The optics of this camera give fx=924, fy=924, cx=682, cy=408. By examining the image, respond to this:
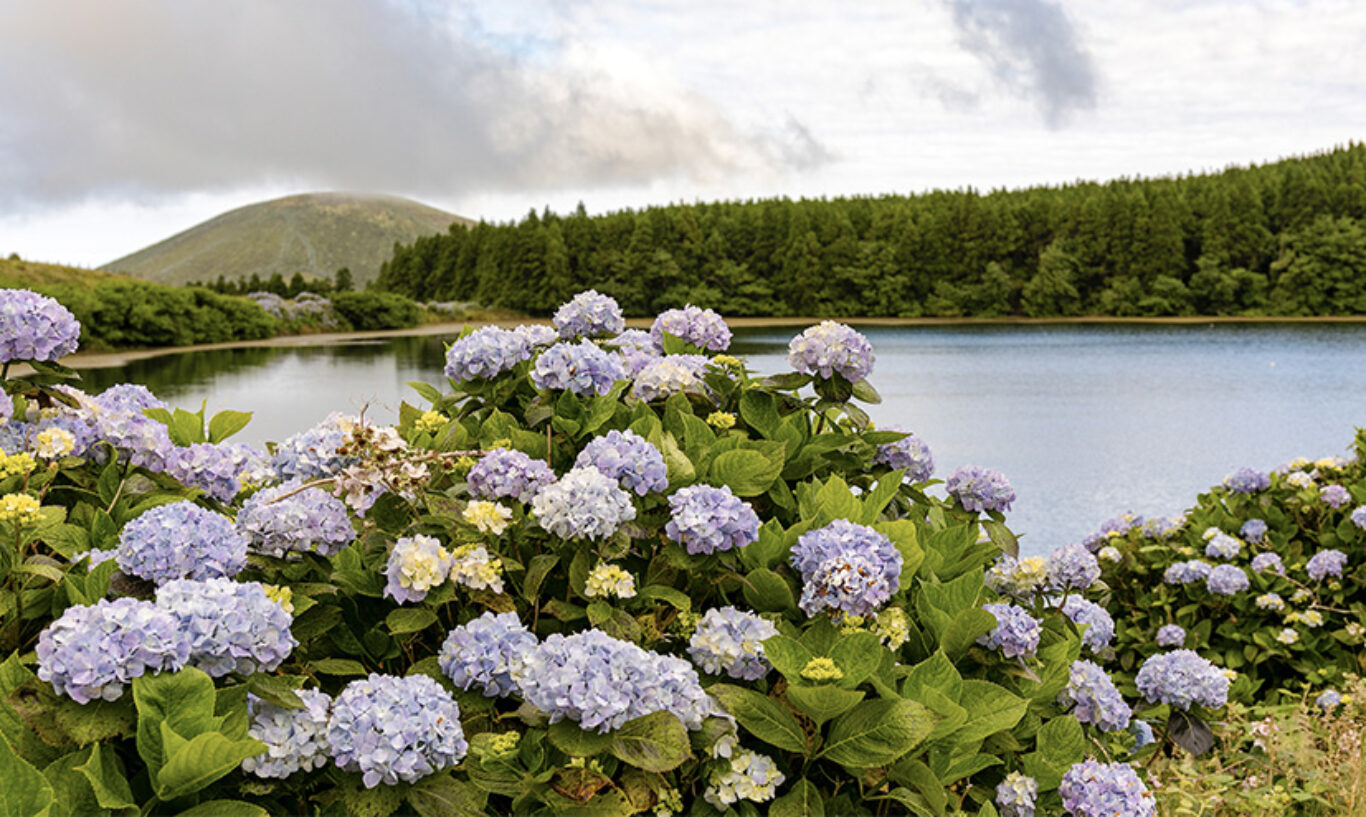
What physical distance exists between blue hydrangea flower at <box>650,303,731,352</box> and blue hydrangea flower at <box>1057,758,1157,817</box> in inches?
54.7

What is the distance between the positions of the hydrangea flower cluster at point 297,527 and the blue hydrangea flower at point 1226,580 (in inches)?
165

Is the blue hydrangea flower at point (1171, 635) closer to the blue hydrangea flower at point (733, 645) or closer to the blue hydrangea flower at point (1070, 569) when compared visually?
the blue hydrangea flower at point (1070, 569)

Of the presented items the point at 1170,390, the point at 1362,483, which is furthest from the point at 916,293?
the point at 1362,483

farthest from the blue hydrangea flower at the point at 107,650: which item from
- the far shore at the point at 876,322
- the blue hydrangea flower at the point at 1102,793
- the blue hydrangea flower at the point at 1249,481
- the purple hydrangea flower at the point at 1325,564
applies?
the far shore at the point at 876,322

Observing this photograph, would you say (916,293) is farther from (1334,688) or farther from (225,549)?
(225,549)

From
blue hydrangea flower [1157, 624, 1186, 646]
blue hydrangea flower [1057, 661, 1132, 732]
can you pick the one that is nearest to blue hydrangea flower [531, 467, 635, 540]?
blue hydrangea flower [1057, 661, 1132, 732]

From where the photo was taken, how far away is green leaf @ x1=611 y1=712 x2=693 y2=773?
1.31 m

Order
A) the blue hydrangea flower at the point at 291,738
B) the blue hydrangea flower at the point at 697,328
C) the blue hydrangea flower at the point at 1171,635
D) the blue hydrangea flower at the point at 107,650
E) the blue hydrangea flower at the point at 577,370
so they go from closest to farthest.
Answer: the blue hydrangea flower at the point at 107,650 < the blue hydrangea flower at the point at 291,738 < the blue hydrangea flower at the point at 577,370 < the blue hydrangea flower at the point at 697,328 < the blue hydrangea flower at the point at 1171,635

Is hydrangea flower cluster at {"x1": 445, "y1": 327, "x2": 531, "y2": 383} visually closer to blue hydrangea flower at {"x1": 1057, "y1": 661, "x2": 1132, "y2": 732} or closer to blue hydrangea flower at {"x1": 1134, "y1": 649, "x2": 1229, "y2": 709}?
blue hydrangea flower at {"x1": 1057, "y1": 661, "x2": 1132, "y2": 732}

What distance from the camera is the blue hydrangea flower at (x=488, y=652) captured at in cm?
154

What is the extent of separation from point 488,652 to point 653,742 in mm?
360

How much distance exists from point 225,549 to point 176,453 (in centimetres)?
77

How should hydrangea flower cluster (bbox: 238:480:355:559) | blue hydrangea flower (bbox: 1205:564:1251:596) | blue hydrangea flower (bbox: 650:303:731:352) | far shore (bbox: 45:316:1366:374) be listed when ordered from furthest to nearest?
far shore (bbox: 45:316:1366:374)
blue hydrangea flower (bbox: 1205:564:1251:596)
blue hydrangea flower (bbox: 650:303:731:352)
hydrangea flower cluster (bbox: 238:480:355:559)

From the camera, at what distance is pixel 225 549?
155cm
